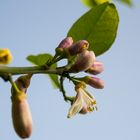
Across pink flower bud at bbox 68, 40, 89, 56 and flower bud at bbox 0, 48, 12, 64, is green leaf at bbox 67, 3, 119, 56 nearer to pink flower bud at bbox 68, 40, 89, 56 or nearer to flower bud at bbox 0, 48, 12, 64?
pink flower bud at bbox 68, 40, 89, 56

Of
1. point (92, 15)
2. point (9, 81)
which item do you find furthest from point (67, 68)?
point (92, 15)

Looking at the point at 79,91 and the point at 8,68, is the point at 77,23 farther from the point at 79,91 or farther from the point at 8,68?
the point at 8,68

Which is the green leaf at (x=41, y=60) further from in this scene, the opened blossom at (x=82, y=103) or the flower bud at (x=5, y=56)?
the flower bud at (x=5, y=56)

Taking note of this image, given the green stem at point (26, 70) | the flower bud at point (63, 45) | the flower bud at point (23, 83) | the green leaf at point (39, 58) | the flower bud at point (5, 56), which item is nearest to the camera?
the green stem at point (26, 70)

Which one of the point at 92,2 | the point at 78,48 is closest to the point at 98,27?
the point at 92,2

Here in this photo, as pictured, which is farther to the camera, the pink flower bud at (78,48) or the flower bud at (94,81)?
the flower bud at (94,81)

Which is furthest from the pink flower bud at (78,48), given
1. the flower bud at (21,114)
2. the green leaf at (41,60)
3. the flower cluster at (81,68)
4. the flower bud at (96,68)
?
the green leaf at (41,60)

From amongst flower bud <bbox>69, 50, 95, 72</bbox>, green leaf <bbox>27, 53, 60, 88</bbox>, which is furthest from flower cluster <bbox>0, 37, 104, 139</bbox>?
green leaf <bbox>27, 53, 60, 88</bbox>

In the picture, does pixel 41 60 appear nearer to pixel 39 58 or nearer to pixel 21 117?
pixel 39 58
